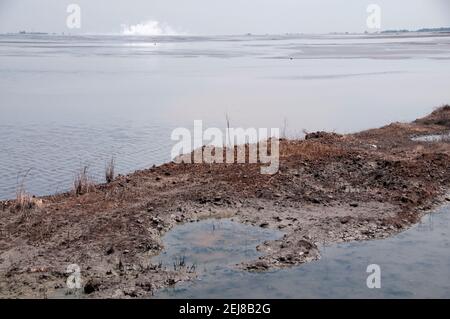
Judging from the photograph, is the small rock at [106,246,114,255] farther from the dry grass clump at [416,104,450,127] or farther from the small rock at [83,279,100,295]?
the dry grass clump at [416,104,450,127]

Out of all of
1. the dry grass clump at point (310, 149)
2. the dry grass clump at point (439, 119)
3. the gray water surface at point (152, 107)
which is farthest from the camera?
the dry grass clump at point (439, 119)

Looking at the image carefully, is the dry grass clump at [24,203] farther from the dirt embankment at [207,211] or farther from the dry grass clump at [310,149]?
the dry grass clump at [310,149]

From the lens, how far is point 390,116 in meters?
29.9

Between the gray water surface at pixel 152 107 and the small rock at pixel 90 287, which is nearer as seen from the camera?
the small rock at pixel 90 287

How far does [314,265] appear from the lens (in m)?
11.0

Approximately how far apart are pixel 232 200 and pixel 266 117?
Result: 49.3ft

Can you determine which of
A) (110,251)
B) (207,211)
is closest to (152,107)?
(207,211)

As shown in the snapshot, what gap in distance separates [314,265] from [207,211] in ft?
11.6

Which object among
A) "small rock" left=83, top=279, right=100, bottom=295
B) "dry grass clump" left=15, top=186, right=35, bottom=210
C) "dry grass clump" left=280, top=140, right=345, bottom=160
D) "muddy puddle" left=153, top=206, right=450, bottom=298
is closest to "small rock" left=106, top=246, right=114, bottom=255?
"muddy puddle" left=153, top=206, right=450, bottom=298

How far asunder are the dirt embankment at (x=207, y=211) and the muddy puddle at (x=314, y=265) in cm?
32

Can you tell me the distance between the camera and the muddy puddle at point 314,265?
390 inches

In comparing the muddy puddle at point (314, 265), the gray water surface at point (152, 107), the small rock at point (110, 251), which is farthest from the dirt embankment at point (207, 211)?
the gray water surface at point (152, 107)
